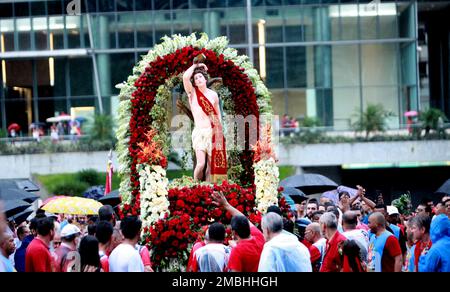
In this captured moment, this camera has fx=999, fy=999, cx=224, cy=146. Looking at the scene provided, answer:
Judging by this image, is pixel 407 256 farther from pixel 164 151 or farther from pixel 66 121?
pixel 66 121

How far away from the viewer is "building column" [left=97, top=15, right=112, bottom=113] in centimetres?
4919

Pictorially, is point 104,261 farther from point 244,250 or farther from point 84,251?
point 244,250

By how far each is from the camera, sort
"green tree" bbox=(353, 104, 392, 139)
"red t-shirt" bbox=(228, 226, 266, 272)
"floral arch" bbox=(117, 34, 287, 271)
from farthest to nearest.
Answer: "green tree" bbox=(353, 104, 392, 139) → "floral arch" bbox=(117, 34, 287, 271) → "red t-shirt" bbox=(228, 226, 266, 272)

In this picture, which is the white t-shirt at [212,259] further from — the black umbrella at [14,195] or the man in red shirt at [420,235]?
the black umbrella at [14,195]

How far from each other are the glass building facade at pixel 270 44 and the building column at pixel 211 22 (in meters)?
0.05

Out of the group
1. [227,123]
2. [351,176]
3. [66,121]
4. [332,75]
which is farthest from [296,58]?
[227,123]

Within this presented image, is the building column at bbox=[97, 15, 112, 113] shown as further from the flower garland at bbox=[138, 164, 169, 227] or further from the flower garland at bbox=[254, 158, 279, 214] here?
the flower garland at bbox=[138, 164, 169, 227]

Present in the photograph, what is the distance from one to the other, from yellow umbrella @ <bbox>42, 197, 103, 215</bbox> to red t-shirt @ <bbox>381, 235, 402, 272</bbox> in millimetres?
6638

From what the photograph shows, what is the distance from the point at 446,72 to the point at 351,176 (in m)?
12.3

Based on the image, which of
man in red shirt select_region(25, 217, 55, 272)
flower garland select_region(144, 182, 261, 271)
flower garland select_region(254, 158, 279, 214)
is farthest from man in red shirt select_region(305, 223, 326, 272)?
flower garland select_region(254, 158, 279, 214)

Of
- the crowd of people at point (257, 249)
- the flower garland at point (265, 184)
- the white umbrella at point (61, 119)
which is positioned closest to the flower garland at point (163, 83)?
the flower garland at point (265, 184)

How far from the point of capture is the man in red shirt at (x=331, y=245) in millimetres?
11453

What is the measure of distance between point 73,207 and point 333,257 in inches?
286

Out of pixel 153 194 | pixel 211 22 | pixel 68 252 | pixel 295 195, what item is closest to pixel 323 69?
pixel 211 22
